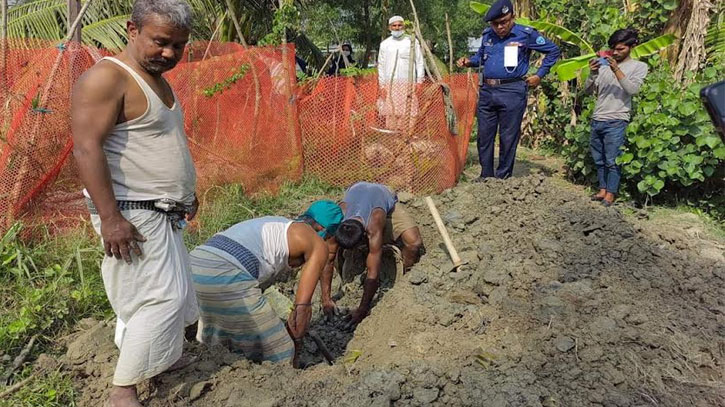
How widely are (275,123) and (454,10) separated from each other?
Answer: 20113 millimetres

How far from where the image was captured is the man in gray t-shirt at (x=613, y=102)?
5.47m

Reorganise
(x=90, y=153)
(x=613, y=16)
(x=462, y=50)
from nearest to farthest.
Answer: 1. (x=90, y=153)
2. (x=613, y=16)
3. (x=462, y=50)

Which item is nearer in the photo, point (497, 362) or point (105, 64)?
point (105, 64)

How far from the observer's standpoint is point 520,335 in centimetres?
334

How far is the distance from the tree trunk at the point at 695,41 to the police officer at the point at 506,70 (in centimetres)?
189

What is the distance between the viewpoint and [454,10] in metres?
24.0

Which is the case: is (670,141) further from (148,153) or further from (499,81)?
(148,153)

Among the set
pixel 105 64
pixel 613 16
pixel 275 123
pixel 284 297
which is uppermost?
pixel 105 64

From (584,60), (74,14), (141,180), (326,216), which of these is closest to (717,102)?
(141,180)

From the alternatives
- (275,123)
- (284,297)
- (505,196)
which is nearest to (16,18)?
(275,123)

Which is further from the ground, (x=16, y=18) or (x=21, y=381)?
(x=16, y=18)

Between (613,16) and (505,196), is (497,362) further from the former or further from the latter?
(613,16)

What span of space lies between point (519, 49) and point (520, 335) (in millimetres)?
3483

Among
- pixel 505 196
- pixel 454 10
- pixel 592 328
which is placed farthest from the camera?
pixel 454 10
